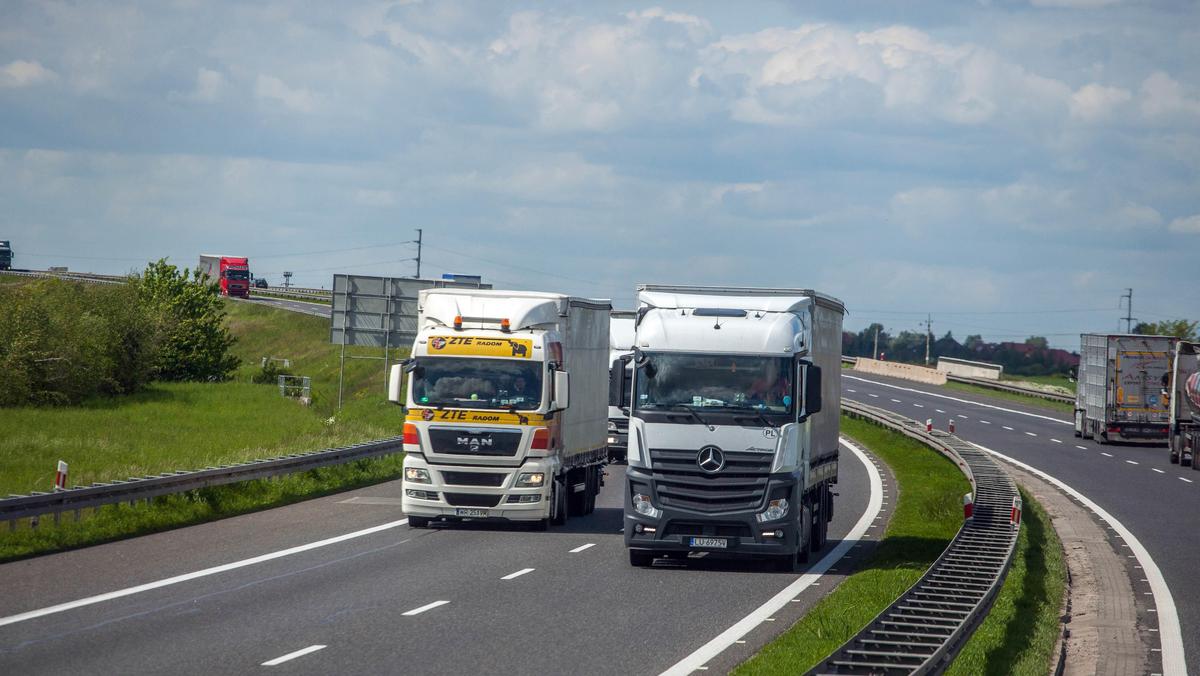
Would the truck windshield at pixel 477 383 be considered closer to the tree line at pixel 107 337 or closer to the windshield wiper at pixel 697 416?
the windshield wiper at pixel 697 416

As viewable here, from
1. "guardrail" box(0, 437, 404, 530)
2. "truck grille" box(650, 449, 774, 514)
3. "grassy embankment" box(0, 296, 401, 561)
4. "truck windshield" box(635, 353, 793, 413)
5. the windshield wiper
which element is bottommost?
"grassy embankment" box(0, 296, 401, 561)

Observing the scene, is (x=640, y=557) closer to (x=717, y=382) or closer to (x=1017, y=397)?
(x=717, y=382)

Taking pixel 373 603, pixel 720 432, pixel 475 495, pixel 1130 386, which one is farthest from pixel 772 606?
pixel 1130 386

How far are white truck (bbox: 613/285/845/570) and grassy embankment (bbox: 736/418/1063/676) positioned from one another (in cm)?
142

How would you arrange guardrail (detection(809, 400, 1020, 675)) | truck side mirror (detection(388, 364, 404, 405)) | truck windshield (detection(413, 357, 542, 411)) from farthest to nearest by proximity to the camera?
truck windshield (detection(413, 357, 542, 411)) < truck side mirror (detection(388, 364, 404, 405)) < guardrail (detection(809, 400, 1020, 675))

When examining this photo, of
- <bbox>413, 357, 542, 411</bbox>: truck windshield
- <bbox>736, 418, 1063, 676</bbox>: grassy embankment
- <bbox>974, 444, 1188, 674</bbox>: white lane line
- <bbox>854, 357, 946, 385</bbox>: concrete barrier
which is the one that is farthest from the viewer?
<bbox>854, 357, 946, 385</bbox>: concrete barrier

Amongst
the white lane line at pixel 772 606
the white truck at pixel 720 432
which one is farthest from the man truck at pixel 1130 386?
the white truck at pixel 720 432

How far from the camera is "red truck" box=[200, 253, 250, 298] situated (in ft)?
367

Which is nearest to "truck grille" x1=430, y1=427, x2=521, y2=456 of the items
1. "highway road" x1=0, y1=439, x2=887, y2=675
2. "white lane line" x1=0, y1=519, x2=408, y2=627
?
"highway road" x1=0, y1=439, x2=887, y2=675

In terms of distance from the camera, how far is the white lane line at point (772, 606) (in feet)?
37.8

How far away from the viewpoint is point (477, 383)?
2075 centimetres

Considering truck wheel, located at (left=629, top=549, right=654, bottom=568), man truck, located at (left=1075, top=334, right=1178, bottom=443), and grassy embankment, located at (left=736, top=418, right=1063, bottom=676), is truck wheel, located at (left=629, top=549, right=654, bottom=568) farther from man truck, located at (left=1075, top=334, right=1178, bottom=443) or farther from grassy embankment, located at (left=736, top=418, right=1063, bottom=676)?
man truck, located at (left=1075, top=334, right=1178, bottom=443)

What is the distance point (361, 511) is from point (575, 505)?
143 inches

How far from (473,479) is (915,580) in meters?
7.11
